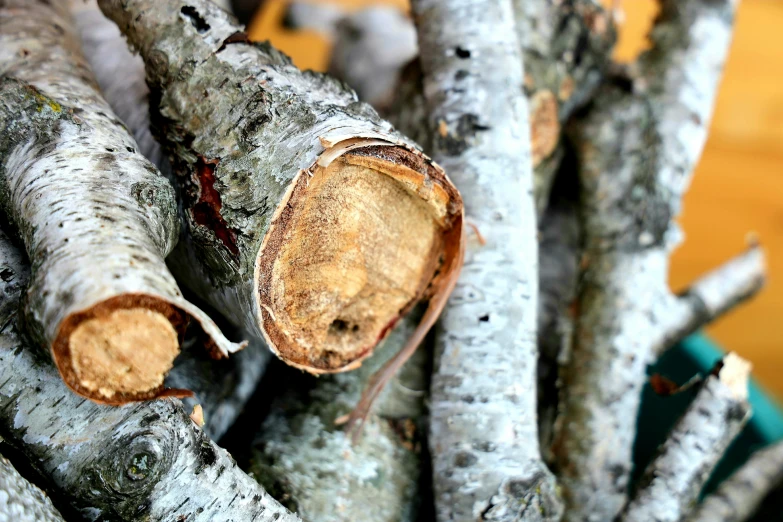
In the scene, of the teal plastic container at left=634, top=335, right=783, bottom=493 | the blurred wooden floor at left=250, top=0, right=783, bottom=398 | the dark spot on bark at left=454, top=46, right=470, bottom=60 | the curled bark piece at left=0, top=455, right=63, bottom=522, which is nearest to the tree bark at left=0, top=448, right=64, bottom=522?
the curled bark piece at left=0, top=455, right=63, bottom=522

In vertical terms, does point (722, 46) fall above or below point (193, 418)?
above

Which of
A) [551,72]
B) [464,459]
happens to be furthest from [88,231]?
[551,72]

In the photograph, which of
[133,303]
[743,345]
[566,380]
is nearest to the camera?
[133,303]

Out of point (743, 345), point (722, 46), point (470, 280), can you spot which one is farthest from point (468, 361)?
point (743, 345)

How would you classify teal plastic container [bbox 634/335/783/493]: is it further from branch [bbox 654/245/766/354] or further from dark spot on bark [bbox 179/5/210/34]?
dark spot on bark [bbox 179/5/210/34]

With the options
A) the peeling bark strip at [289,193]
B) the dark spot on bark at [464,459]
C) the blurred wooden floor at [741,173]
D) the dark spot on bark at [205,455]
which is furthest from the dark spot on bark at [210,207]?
the blurred wooden floor at [741,173]

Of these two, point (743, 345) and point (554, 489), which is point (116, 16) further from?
point (743, 345)
